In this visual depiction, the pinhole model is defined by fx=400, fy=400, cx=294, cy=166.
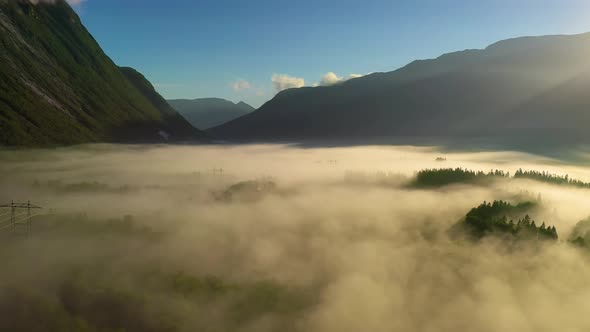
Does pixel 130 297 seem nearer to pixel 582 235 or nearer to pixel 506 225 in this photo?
pixel 506 225

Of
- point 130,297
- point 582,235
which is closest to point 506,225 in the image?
point 582,235

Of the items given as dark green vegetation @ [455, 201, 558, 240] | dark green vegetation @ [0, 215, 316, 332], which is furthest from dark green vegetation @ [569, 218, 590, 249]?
dark green vegetation @ [0, 215, 316, 332]

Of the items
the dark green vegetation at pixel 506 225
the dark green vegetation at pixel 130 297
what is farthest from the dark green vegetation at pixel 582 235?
the dark green vegetation at pixel 130 297

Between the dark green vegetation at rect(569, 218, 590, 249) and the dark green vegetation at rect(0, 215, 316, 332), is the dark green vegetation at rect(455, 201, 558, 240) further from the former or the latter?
the dark green vegetation at rect(0, 215, 316, 332)

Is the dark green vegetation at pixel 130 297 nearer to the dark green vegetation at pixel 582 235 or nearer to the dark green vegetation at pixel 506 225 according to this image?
the dark green vegetation at pixel 506 225

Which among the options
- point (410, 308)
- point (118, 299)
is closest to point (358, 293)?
point (410, 308)
